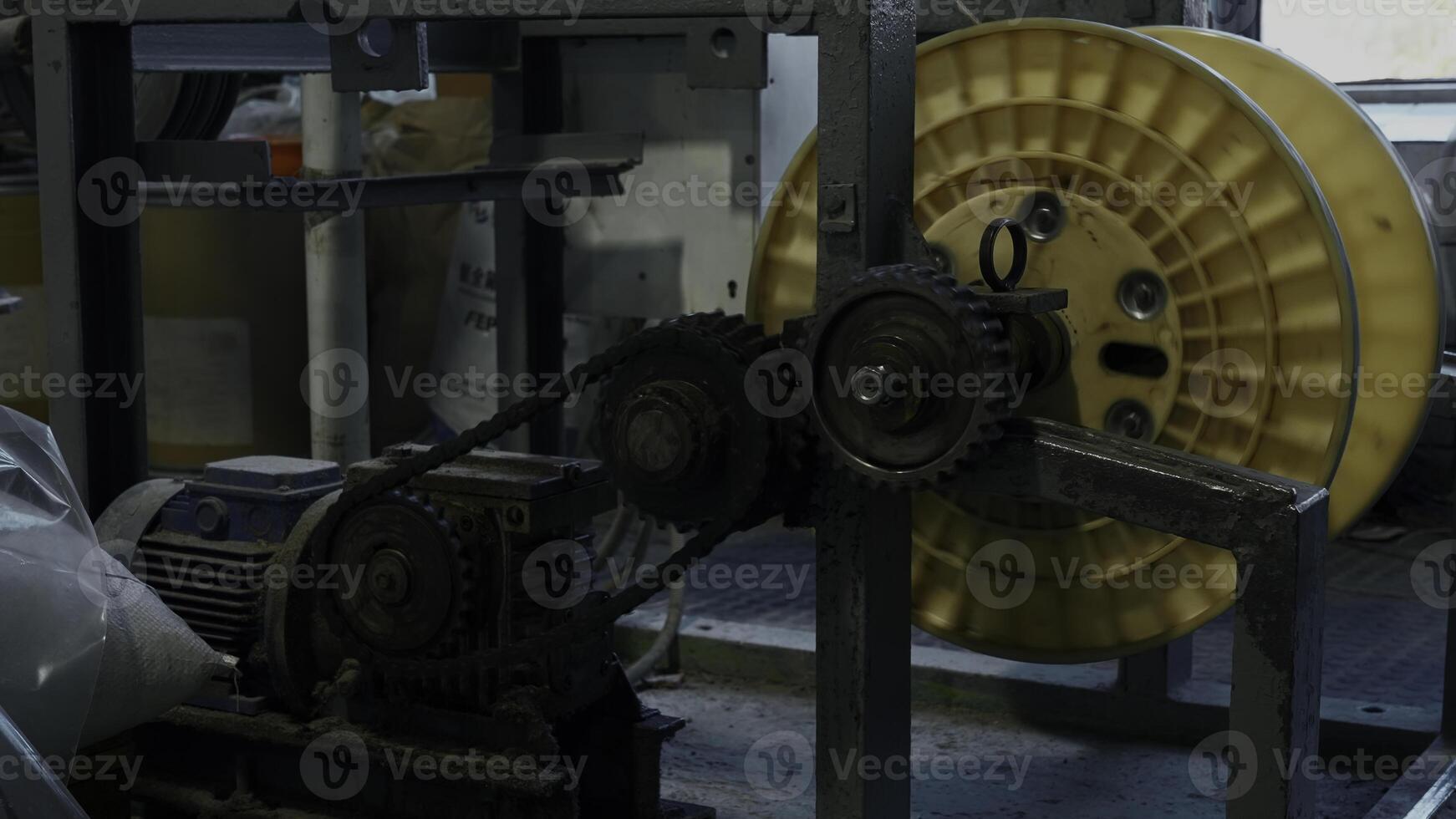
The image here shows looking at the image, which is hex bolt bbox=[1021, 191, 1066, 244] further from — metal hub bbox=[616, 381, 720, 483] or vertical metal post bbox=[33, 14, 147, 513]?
vertical metal post bbox=[33, 14, 147, 513]

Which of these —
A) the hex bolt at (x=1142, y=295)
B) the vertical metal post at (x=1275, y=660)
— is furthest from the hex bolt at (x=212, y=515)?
the vertical metal post at (x=1275, y=660)

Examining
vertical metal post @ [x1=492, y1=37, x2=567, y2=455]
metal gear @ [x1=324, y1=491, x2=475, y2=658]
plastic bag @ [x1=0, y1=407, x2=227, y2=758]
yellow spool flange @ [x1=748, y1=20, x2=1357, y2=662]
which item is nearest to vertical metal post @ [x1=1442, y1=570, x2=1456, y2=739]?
yellow spool flange @ [x1=748, y1=20, x2=1357, y2=662]

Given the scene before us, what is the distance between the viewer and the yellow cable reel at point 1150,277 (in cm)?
174

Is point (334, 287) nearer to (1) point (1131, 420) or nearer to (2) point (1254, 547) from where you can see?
(1) point (1131, 420)

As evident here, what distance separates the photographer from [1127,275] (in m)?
1.81

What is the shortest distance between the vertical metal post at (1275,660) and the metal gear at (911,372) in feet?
0.86

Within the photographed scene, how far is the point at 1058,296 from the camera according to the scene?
158 centimetres

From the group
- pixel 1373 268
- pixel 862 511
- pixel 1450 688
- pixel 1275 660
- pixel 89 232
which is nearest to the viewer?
pixel 1275 660

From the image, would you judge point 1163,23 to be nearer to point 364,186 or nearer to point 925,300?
point 925,300

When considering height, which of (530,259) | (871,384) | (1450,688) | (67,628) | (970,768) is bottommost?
(970,768)

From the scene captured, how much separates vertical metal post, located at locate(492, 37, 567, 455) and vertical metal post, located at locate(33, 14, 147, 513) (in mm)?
924

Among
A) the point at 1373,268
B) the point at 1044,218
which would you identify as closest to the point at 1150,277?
the point at 1044,218

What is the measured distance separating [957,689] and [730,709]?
1.18 ft

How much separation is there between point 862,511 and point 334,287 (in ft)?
5.78
